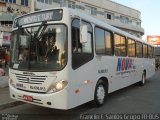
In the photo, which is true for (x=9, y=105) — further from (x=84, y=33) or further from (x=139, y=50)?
(x=139, y=50)

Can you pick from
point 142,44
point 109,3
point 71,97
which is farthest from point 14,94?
point 109,3

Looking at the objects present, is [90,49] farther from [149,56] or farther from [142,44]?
[149,56]

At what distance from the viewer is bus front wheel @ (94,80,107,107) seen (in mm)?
8321

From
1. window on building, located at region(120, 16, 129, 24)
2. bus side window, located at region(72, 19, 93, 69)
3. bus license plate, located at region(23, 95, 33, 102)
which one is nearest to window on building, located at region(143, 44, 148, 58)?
bus side window, located at region(72, 19, 93, 69)

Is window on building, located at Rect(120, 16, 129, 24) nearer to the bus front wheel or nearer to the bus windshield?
the bus front wheel

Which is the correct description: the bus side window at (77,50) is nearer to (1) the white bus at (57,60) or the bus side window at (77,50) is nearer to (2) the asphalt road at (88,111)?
(1) the white bus at (57,60)

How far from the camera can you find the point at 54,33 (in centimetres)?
686

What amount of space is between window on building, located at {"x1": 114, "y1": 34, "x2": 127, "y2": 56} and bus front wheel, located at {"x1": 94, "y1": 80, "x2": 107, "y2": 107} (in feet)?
6.28

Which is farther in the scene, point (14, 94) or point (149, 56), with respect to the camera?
point (149, 56)

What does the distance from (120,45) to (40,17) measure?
4369mm

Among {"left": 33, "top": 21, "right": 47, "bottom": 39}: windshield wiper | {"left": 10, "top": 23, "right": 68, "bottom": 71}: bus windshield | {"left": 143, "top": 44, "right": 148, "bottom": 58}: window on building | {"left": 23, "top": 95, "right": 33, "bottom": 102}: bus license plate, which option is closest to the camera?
{"left": 10, "top": 23, "right": 68, "bottom": 71}: bus windshield

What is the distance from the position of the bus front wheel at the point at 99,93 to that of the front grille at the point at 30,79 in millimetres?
2116

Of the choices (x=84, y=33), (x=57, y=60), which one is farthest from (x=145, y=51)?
(x=57, y=60)

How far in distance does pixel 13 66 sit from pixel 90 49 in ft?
7.65
